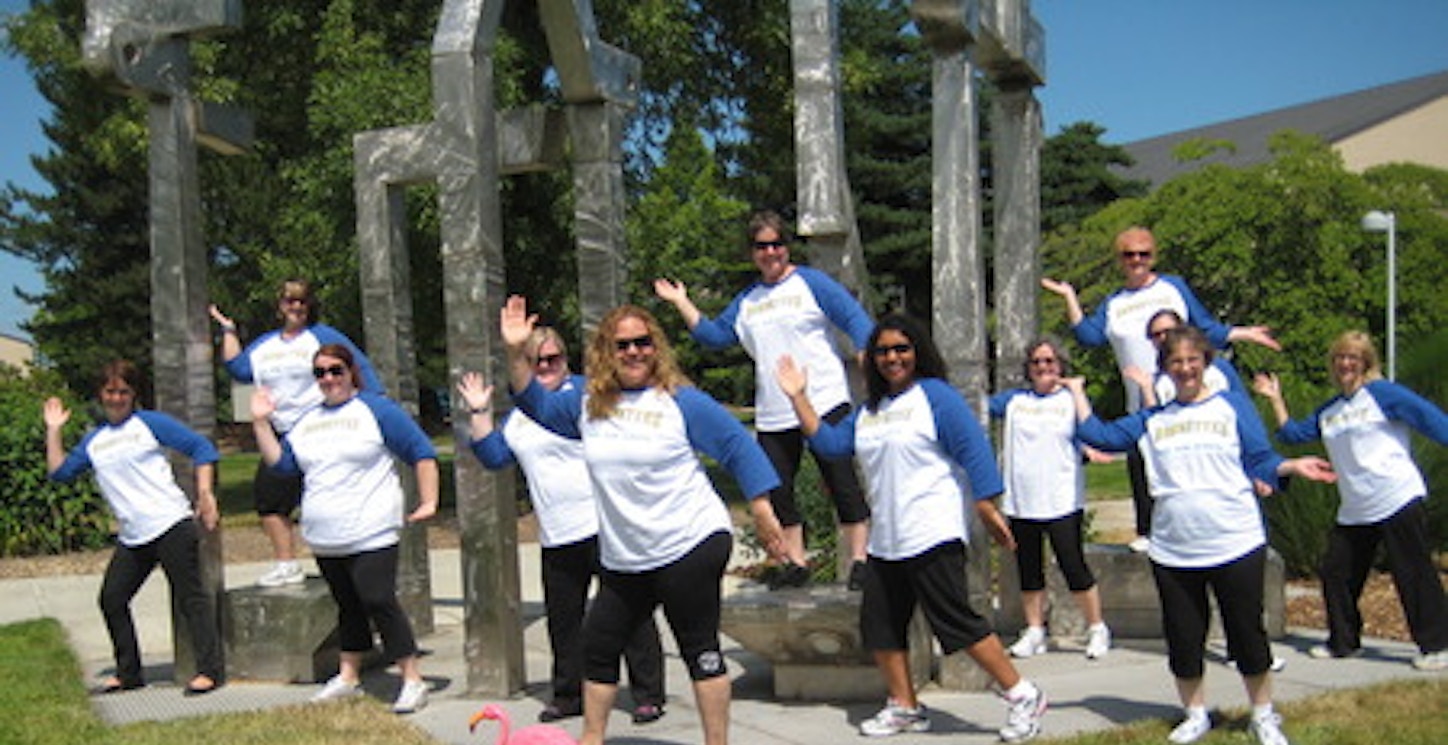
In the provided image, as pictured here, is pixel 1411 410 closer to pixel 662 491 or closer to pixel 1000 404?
pixel 1000 404

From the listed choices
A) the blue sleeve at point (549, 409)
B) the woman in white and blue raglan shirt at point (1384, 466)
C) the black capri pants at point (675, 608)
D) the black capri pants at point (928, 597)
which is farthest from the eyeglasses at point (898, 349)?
the woman in white and blue raglan shirt at point (1384, 466)

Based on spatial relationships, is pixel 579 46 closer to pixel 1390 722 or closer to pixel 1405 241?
pixel 1390 722

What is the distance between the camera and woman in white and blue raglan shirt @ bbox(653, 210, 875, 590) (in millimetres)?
6520

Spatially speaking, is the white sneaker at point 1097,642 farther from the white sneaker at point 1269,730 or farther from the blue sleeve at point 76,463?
the blue sleeve at point 76,463

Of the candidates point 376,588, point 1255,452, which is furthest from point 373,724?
point 1255,452

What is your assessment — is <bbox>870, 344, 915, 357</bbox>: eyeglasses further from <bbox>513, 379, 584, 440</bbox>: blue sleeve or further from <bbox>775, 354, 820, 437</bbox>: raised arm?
<bbox>513, 379, 584, 440</bbox>: blue sleeve

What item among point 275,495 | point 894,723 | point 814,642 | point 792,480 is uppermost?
point 792,480

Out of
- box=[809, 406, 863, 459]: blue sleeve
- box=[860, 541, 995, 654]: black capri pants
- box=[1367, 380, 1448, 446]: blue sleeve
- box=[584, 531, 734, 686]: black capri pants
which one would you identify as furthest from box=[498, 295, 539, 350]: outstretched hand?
box=[1367, 380, 1448, 446]: blue sleeve

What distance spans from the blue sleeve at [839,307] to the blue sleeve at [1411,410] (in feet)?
7.78

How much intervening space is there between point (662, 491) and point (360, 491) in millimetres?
1970

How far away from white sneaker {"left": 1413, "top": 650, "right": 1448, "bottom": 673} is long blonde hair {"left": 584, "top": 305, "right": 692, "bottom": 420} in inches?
153

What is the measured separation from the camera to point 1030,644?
7.32 m

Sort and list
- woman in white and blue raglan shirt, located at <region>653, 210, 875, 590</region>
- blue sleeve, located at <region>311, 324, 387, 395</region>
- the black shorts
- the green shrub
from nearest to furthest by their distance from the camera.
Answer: woman in white and blue raglan shirt, located at <region>653, 210, 875, 590</region> → blue sleeve, located at <region>311, 324, 387, 395</region> → the black shorts → the green shrub

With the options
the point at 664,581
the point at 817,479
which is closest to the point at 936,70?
the point at 664,581
